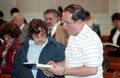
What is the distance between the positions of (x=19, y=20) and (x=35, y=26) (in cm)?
323

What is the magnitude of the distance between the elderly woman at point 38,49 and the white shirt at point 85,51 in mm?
652

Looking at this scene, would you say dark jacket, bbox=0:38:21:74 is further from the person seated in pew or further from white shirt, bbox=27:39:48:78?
the person seated in pew

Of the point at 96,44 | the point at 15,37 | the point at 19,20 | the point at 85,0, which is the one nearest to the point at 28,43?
the point at 15,37

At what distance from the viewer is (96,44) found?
2.70 m

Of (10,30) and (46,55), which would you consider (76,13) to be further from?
(10,30)

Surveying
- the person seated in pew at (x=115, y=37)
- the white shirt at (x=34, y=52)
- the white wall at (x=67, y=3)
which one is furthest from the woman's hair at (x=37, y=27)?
the white wall at (x=67, y=3)

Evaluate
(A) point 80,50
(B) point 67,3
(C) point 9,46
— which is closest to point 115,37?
(C) point 9,46

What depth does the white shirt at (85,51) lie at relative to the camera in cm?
268

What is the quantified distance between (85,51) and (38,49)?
37.6 inches

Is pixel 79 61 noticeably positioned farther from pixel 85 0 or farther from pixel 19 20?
pixel 85 0

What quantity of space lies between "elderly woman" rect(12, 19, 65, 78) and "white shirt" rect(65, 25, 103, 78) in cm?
65

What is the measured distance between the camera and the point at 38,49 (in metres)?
3.55

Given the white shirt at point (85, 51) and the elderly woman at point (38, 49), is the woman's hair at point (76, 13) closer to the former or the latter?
the white shirt at point (85, 51)

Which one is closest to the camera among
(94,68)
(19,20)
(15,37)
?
(94,68)
